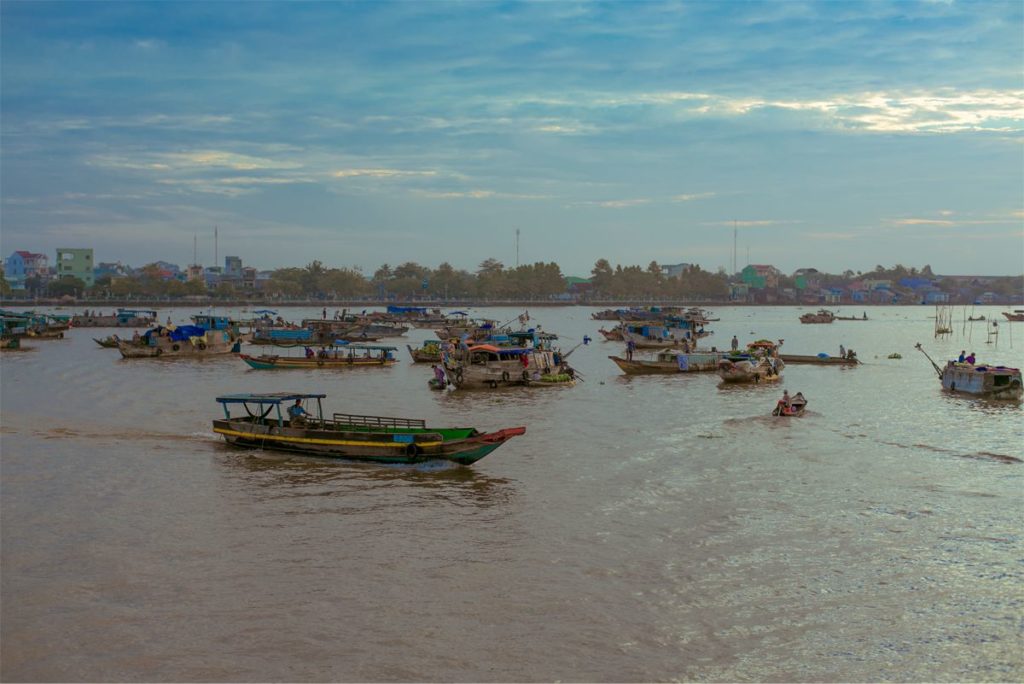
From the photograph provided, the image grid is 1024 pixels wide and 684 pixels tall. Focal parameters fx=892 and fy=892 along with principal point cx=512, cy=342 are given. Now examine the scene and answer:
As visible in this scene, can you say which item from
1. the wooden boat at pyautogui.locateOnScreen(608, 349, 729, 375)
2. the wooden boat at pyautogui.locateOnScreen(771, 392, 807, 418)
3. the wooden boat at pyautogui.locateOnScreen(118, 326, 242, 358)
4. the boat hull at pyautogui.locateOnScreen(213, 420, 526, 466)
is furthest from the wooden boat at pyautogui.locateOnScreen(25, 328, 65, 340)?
the wooden boat at pyautogui.locateOnScreen(771, 392, 807, 418)

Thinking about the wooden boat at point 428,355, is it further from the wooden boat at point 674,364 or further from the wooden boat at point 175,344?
the wooden boat at point 175,344

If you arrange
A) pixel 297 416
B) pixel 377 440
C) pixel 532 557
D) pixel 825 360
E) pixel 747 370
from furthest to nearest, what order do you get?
pixel 825 360
pixel 747 370
pixel 297 416
pixel 377 440
pixel 532 557

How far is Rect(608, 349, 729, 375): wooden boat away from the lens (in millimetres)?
50938

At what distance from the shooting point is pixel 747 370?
151 feet

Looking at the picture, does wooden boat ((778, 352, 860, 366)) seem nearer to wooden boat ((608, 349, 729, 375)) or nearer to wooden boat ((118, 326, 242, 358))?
wooden boat ((608, 349, 729, 375))

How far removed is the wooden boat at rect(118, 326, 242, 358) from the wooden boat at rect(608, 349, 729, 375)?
29.8 m

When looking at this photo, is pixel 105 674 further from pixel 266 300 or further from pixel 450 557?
pixel 266 300

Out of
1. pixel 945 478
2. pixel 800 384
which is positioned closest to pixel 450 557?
pixel 945 478

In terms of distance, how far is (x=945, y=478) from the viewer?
23.1 m

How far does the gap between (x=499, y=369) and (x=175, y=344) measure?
2844 cm

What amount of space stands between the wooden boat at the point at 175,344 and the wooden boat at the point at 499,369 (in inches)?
990

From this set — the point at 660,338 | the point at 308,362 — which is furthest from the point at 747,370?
the point at 308,362

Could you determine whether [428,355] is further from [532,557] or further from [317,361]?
[532,557]

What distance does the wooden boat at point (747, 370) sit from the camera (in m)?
45.5
